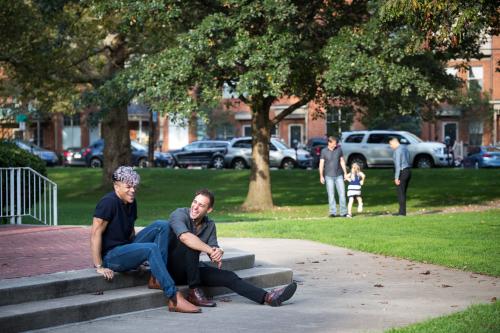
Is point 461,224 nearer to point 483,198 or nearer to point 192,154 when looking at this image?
point 483,198

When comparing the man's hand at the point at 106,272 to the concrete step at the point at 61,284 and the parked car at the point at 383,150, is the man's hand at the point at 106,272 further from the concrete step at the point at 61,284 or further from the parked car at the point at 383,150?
the parked car at the point at 383,150

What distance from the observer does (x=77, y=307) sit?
915cm

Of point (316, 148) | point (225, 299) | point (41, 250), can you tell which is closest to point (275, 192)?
point (316, 148)

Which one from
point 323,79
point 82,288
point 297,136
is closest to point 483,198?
point 323,79

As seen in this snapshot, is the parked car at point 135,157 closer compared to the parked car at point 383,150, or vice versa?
the parked car at point 383,150

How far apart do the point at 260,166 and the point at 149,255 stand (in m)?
18.1

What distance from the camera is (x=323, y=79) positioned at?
24.3 meters

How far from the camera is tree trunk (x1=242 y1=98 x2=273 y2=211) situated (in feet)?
90.2

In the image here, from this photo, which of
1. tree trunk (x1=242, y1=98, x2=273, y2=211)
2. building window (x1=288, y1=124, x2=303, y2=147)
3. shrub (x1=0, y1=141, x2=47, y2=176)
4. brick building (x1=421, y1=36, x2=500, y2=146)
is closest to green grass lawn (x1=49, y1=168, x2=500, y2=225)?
tree trunk (x1=242, y1=98, x2=273, y2=211)

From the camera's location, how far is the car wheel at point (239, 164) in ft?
157

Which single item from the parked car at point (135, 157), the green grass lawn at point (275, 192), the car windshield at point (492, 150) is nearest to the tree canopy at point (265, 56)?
the green grass lawn at point (275, 192)

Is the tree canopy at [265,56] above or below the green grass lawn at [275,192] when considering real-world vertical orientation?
above

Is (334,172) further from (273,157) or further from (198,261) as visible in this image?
(273,157)

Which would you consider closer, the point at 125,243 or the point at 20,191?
the point at 125,243
